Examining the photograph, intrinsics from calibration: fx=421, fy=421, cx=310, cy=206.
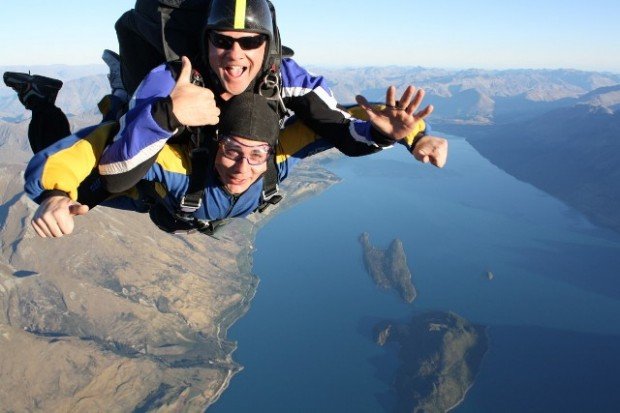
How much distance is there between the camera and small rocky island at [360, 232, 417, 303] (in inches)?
2869

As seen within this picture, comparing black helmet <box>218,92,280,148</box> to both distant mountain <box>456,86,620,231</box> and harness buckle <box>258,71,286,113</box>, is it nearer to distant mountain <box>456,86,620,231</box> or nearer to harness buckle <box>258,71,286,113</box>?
harness buckle <box>258,71,286,113</box>

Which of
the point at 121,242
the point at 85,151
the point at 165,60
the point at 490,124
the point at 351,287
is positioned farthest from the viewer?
the point at 490,124

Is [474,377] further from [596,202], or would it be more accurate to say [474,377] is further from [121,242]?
[596,202]

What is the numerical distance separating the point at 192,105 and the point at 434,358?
6545 centimetres

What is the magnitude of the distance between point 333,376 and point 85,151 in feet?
188

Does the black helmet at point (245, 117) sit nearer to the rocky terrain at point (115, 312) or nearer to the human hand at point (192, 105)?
the human hand at point (192, 105)

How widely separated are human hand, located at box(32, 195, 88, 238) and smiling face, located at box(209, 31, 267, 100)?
55.3 inches

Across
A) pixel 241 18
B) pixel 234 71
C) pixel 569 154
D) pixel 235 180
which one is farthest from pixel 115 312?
pixel 569 154

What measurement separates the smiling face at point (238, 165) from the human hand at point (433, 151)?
1.26 metres

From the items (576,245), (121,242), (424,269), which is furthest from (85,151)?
(576,245)

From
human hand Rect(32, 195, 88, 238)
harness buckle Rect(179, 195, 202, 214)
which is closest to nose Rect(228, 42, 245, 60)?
harness buckle Rect(179, 195, 202, 214)

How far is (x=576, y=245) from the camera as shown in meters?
86.3

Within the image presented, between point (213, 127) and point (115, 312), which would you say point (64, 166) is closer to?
point (213, 127)

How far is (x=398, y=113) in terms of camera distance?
3.19 meters
